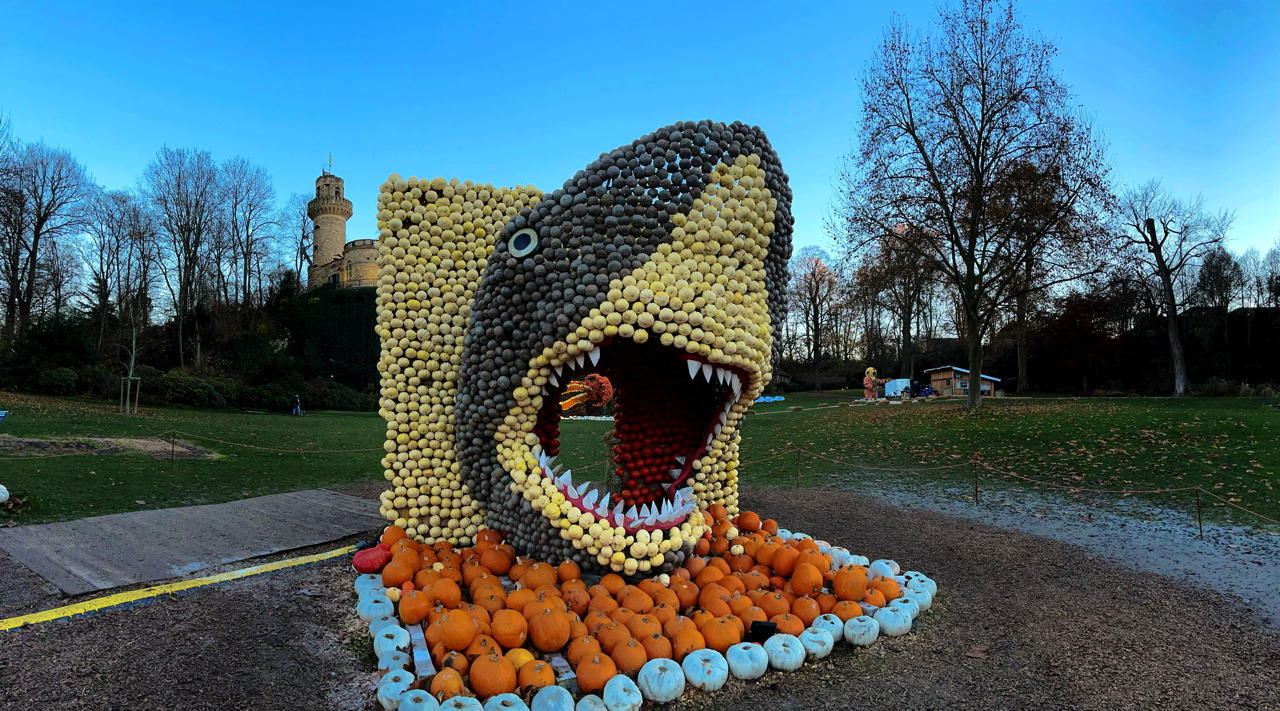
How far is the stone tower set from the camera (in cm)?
4172

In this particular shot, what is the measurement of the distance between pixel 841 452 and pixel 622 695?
36.3ft

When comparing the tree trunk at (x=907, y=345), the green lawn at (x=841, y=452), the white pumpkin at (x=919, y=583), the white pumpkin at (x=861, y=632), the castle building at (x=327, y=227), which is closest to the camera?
the white pumpkin at (x=861, y=632)

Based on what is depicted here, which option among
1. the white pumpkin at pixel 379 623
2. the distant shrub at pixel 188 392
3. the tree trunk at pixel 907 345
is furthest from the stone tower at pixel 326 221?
the white pumpkin at pixel 379 623

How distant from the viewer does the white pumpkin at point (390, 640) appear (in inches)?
140

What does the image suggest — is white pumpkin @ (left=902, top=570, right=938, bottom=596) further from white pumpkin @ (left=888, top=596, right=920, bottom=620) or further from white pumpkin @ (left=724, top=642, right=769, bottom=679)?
white pumpkin @ (left=724, top=642, right=769, bottom=679)

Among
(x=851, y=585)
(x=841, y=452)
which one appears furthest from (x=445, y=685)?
(x=841, y=452)

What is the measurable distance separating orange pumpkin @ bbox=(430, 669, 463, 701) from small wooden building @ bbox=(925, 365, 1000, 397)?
103 feet

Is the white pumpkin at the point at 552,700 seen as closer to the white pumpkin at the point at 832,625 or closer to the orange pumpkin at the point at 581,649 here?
the orange pumpkin at the point at 581,649

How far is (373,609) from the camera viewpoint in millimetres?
4094

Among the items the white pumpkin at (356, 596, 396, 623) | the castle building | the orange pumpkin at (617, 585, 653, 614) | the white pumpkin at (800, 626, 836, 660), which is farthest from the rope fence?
the castle building

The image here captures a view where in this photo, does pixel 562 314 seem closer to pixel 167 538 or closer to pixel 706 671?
pixel 706 671

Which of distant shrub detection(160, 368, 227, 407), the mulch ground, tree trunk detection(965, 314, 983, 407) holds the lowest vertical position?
the mulch ground

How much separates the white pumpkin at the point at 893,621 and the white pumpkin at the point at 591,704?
195 cm

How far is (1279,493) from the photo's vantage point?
817cm
